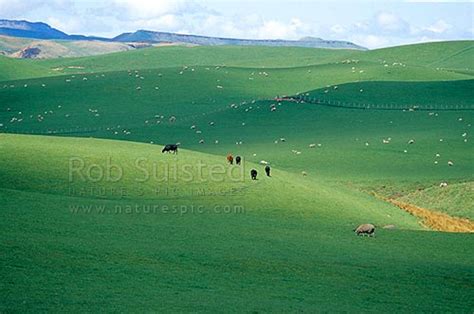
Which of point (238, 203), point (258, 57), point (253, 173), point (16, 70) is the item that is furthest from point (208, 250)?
point (258, 57)

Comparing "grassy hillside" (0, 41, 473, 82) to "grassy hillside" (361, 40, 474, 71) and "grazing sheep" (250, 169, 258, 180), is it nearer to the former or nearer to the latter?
"grassy hillside" (361, 40, 474, 71)

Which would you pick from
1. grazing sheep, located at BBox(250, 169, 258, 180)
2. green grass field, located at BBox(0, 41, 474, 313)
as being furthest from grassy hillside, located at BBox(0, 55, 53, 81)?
grazing sheep, located at BBox(250, 169, 258, 180)

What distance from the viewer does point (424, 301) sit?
21.2m

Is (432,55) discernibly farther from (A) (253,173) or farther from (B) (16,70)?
(A) (253,173)

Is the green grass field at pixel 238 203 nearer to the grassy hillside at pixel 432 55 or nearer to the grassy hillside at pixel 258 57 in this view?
the grassy hillside at pixel 258 57

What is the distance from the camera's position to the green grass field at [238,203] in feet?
68.0

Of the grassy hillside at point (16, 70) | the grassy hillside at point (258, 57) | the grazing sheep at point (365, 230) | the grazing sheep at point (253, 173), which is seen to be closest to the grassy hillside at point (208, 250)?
the grazing sheep at point (365, 230)

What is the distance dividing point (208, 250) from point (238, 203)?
367 inches

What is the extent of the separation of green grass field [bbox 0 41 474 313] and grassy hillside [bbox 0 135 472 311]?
0.08 metres

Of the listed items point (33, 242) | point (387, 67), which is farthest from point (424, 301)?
point (387, 67)

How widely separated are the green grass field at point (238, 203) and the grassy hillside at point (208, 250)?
0.08m

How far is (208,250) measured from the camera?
25250mm

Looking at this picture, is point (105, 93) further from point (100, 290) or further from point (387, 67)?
point (100, 290)

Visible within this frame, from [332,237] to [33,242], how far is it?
10299 millimetres
